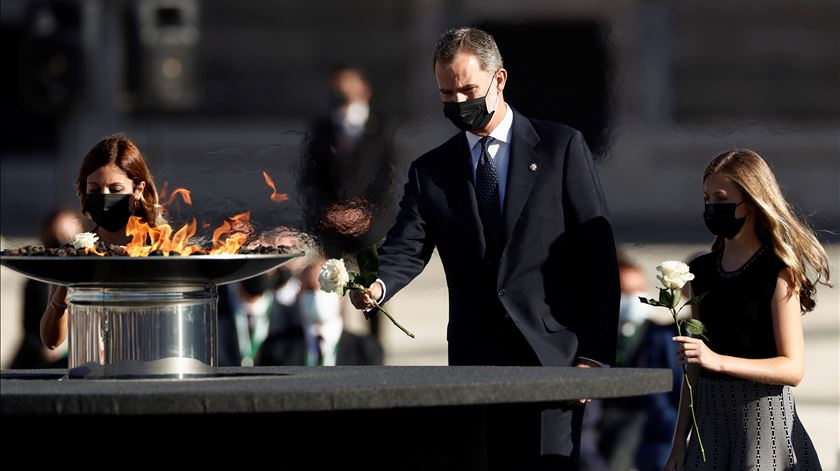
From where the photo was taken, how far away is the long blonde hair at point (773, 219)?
5.46 metres

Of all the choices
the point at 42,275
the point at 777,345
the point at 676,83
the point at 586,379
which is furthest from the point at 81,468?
the point at 676,83

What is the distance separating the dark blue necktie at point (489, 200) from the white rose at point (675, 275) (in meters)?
0.47

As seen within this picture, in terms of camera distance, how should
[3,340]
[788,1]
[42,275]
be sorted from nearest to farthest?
1. [42,275]
2. [3,340]
3. [788,1]

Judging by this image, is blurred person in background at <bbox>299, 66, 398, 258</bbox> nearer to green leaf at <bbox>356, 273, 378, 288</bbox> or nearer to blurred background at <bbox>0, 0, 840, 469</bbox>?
blurred background at <bbox>0, 0, 840, 469</bbox>

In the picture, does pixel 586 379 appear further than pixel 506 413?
No

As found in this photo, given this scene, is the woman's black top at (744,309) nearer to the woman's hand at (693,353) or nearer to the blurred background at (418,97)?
the woman's hand at (693,353)

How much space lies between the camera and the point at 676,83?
49.2ft

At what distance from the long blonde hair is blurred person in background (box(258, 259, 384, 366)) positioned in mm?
3680

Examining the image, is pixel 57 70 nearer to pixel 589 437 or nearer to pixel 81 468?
pixel 589 437

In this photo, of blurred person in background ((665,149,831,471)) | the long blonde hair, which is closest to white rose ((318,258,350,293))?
blurred person in background ((665,149,831,471))

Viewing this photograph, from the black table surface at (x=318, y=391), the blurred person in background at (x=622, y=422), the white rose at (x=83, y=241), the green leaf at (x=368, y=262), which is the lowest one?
the blurred person in background at (x=622, y=422)

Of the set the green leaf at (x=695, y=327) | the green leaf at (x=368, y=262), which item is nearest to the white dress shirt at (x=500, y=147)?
the green leaf at (x=368, y=262)

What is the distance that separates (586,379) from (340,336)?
14.8ft

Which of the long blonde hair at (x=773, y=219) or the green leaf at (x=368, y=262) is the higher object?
the long blonde hair at (x=773, y=219)
